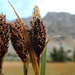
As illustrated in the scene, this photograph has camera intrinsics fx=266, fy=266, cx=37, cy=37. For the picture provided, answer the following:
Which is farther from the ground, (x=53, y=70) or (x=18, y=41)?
(x=18, y=41)

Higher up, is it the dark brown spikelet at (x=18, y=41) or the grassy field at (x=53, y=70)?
the dark brown spikelet at (x=18, y=41)

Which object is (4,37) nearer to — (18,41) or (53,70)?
(18,41)

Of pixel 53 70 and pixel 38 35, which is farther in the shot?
pixel 53 70

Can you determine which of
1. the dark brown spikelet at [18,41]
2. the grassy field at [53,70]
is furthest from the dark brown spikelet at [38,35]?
the grassy field at [53,70]

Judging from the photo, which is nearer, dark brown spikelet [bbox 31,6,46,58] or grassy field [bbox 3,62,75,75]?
dark brown spikelet [bbox 31,6,46,58]

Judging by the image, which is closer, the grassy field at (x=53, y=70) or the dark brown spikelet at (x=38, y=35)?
the dark brown spikelet at (x=38, y=35)

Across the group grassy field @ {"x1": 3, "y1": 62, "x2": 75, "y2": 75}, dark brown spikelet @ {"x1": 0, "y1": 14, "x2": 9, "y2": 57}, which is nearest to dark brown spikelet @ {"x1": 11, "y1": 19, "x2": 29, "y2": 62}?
dark brown spikelet @ {"x1": 0, "y1": 14, "x2": 9, "y2": 57}

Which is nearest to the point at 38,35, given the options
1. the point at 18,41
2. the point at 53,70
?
the point at 18,41

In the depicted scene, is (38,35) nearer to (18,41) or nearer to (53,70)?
(18,41)

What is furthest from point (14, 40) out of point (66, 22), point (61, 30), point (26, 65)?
point (66, 22)

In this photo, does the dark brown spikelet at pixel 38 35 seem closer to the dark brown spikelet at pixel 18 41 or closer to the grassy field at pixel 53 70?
the dark brown spikelet at pixel 18 41

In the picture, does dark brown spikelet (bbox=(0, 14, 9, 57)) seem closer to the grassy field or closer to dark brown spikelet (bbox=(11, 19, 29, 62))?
dark brown spikelet (bbox=(11, 19, 29, 62))
